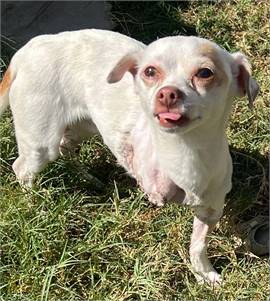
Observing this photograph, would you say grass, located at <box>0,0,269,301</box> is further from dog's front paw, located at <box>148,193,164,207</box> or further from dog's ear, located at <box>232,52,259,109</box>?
dog's ear, located at <box>232,52,259,109</box>

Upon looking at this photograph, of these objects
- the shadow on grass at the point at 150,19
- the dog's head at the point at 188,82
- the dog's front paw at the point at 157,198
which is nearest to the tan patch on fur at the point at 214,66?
the dog's head at the point at 188,82

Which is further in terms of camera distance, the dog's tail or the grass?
the dog's tail

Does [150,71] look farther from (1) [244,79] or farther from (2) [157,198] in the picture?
(2) [157,198]

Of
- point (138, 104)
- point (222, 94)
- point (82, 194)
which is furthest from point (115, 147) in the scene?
point (222, 94)

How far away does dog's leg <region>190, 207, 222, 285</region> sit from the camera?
364cm

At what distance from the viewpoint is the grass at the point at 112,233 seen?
144 inches

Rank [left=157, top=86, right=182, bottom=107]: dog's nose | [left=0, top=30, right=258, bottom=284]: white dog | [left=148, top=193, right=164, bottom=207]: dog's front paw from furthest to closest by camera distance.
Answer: [left=148, top=193, right=164, bottom=207]: dog's front paw → [left=0, top=30, right=258, bottom=284]: white dog → [left=157, top=86, right=182, bottom=107]: dog's nose

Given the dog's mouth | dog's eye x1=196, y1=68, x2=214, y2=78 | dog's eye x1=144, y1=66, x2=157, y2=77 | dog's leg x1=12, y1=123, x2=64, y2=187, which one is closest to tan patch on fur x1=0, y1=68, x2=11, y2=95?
dog's leg x1=12, y1=123, x2=64, y2=187

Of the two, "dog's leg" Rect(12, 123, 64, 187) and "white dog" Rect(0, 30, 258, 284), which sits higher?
"white dog" Rect(0, 30, 258, 284)

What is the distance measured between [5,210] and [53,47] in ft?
3.14

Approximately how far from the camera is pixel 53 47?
3.80m

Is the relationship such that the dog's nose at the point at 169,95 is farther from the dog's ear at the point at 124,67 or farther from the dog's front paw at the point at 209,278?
the dog's front paw at the point at 209,278

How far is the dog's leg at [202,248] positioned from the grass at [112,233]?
68 millimetres

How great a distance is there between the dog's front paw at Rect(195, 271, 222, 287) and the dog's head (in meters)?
1.01
